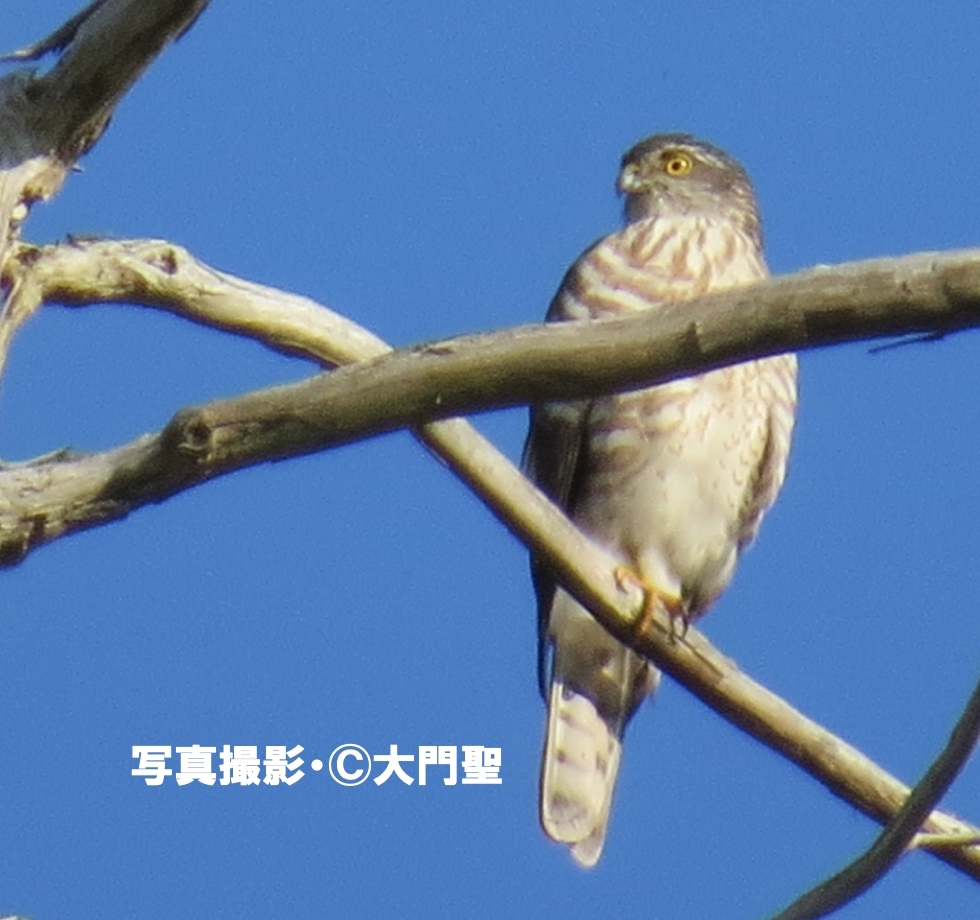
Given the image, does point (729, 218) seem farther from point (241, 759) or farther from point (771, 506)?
point (241, 759)

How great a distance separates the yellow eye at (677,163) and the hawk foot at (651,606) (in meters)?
2.38

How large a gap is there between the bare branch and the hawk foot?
131 centimetres

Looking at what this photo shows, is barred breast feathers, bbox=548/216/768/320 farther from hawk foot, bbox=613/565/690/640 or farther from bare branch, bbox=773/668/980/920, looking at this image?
bare branch, bbox=773/668/980/920

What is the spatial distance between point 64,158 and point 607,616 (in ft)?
4.43

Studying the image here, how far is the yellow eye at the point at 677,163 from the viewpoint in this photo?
7.02m

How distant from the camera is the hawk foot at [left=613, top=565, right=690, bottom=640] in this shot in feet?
14.4

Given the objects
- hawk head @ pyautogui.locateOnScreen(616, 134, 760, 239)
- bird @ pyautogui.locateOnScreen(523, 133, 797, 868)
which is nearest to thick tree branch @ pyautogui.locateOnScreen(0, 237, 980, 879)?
bird @ pyautogui.locateOnScreen(523, 133, 797, 868)

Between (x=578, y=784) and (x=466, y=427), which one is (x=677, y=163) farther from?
(x=466, y=427)

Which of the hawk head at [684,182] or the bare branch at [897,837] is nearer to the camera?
the bare branch at [897,837]

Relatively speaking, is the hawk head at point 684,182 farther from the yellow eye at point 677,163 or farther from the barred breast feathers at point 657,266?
the barred breast feathers at point 657,266

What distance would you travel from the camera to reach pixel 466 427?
3.76 metres

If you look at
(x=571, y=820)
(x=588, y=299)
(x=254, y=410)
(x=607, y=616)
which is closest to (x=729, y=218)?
(x=588, y=299)

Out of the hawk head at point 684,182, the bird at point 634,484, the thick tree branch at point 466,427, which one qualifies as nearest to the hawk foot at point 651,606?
the thick tree branch at point 466,427

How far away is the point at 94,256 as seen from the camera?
12.4 ft
